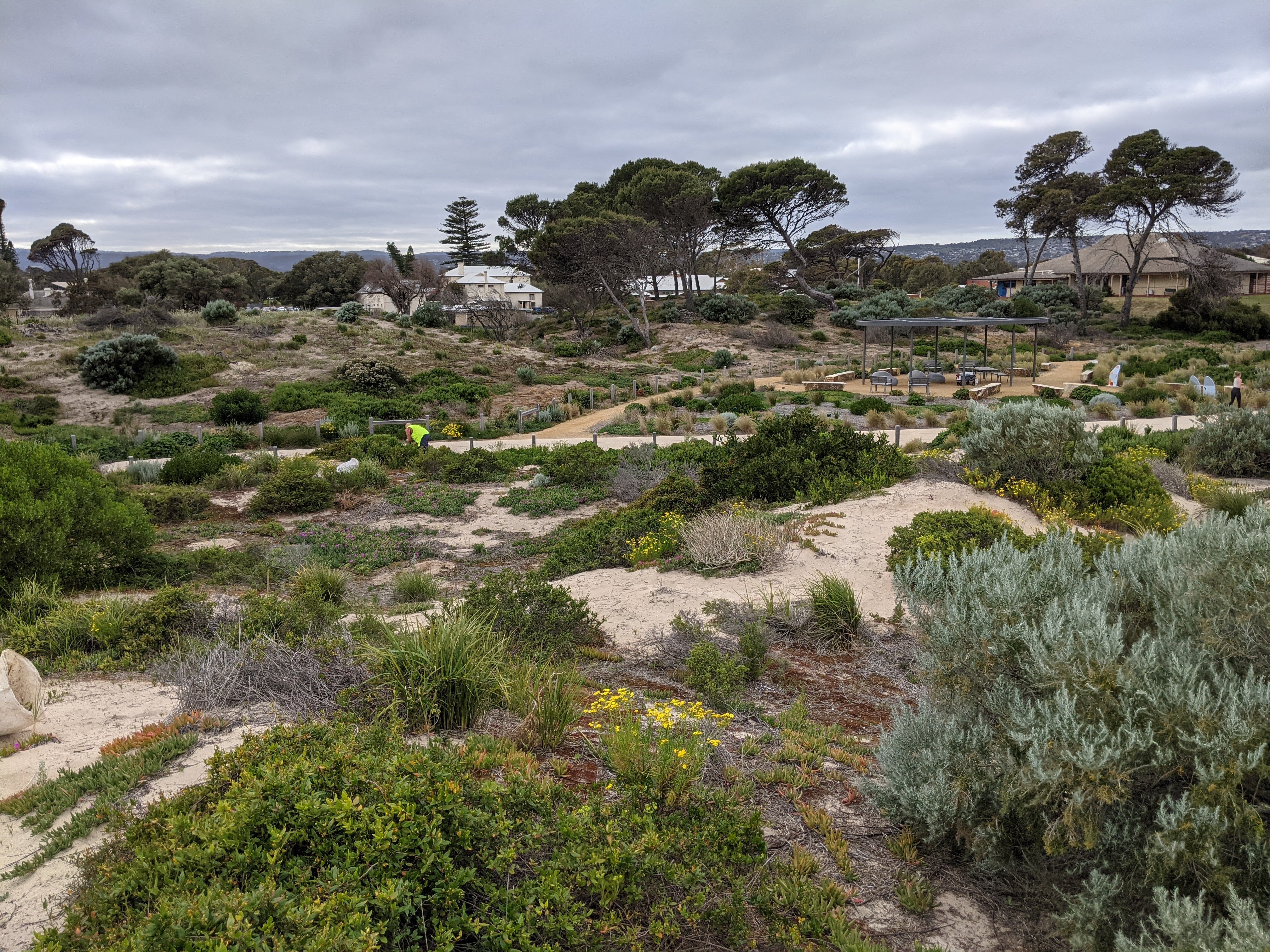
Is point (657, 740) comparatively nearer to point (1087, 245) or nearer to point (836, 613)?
point (836, 613)

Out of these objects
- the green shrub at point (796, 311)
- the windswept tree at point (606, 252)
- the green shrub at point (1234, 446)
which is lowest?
the green shrub at point (1234, 446)

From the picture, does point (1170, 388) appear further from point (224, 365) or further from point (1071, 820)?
point (224, 365)

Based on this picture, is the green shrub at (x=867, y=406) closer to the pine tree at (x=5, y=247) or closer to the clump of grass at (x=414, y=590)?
the clump of grass at (x=414, y=590)

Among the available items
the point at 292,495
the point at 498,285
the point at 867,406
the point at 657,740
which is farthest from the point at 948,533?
the point at 498,285

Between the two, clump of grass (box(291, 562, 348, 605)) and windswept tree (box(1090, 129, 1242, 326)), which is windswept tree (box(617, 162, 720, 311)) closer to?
windswept tree (box(1090, 129, 1242, 326))

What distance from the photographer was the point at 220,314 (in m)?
39.0

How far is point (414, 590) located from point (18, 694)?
4.06 m

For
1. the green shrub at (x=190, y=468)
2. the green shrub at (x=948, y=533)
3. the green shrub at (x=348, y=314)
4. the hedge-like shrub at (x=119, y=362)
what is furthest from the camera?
the green shrub at (x=348, y=314)

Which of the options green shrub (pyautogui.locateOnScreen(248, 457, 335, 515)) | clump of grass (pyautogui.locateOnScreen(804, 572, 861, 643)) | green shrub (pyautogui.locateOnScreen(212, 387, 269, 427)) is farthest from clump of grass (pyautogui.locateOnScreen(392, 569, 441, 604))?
green shrub (pyautogui.locateOnScreen(212, 387, 269, 427))

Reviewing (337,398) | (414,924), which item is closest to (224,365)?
(337,398)

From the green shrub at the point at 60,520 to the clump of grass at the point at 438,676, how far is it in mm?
5221

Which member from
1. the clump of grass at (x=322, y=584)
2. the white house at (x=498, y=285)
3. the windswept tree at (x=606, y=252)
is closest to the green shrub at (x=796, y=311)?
the windswept tree at (x=606, y=252)

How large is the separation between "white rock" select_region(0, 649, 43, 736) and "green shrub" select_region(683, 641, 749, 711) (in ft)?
13.6

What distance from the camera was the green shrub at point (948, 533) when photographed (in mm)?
7750
